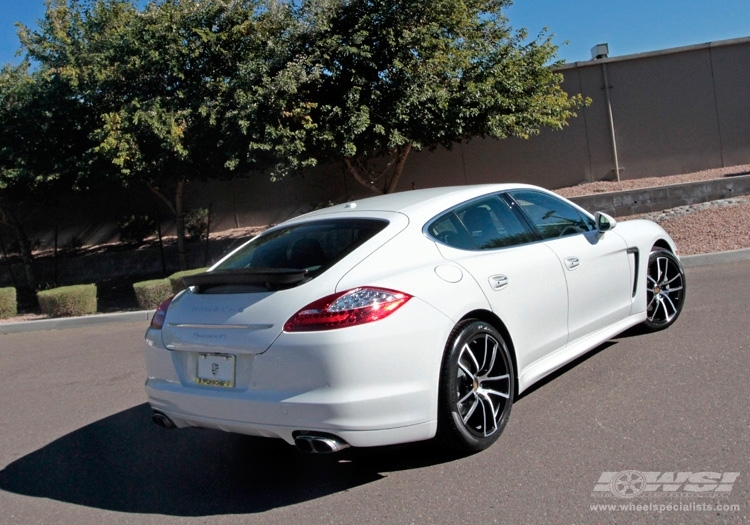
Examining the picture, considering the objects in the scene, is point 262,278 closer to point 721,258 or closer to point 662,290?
point 662,290

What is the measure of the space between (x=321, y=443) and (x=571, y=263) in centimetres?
243

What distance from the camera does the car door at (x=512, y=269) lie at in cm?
462

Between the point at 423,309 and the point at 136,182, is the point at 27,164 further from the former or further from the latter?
the point at 423,309

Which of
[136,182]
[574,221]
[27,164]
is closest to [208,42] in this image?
[136,182]

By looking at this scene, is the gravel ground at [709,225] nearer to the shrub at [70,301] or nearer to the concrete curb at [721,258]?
the concrete curb at [721,258]

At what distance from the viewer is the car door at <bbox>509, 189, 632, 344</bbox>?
5332mm

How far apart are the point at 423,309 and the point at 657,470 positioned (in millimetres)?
1477

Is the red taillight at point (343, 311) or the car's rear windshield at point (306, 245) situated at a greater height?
the car's rear windshield at point (306, 245)

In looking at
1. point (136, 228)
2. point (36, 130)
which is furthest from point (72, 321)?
point (136, 228)

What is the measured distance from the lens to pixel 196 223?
18.8m

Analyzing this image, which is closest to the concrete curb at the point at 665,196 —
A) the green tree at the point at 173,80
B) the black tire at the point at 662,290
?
the green tree at the point at 173,80

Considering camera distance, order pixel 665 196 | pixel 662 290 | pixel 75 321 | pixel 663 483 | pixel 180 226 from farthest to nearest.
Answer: pixel 180 226 < pixel 665 196 < pixel 75 321 < pixel 662 290 < pixel 663 483

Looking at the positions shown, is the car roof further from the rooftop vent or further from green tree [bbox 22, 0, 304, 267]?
the rooftop vent

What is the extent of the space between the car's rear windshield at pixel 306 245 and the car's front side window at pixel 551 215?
143cm
